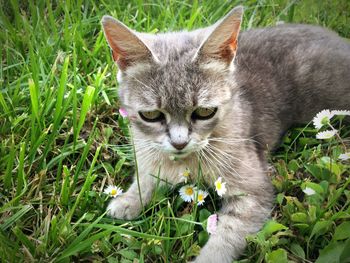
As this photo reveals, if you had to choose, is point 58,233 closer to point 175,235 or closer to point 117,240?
point 117,240

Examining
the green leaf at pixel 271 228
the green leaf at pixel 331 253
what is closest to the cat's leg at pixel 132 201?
the green leaf at pixel 271 228

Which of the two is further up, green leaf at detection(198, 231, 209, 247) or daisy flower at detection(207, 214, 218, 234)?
daisy flower at detection(207, 214, 218, 234)

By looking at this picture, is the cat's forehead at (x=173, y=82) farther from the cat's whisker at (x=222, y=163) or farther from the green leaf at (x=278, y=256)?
the green leaf at (x=278, y=256)

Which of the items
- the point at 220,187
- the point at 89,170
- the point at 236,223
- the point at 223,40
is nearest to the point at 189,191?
the point at 220,187

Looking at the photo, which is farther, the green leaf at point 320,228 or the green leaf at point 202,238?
the green leaf at point 202,238

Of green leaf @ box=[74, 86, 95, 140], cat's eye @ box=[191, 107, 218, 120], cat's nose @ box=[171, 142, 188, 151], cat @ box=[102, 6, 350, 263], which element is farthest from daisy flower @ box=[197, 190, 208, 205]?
green leaf @ box=[74, 86, 95, 140]

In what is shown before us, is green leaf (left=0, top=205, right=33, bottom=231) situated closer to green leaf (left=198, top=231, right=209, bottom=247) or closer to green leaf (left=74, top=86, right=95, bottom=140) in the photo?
green leaf (left=74, top=86, right=95, bottom=140)

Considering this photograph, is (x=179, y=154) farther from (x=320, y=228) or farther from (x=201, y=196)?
(x=320, y=228)

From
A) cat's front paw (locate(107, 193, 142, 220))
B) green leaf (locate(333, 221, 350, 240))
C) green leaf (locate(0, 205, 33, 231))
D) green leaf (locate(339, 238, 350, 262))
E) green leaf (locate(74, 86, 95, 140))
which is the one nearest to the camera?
green leaf (locate(339, 238, 350, 262))
